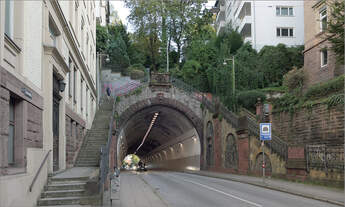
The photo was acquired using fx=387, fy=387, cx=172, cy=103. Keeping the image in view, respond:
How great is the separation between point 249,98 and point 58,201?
81.3ft

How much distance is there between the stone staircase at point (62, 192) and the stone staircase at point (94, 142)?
23.2 ft

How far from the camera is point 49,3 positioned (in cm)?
1426

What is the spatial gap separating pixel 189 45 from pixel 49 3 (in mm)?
42932

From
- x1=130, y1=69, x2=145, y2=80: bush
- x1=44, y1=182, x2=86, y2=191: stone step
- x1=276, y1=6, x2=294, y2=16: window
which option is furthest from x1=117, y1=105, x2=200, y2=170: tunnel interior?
x1=44, y1=182, x2=86, y2=191: stone step

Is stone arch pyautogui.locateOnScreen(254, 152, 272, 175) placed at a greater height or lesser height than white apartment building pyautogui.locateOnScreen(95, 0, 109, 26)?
lesser

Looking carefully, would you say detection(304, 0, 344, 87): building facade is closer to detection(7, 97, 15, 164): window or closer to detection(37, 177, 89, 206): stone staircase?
detection(37, 177, 89, 206): stone staircase

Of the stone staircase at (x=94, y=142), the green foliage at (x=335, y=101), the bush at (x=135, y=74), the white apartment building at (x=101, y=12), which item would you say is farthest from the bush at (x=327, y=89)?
the white apartment building at (x=101, y=12)

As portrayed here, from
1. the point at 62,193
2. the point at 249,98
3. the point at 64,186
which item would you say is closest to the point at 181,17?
the point at 249,98

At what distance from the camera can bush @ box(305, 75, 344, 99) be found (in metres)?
21.7

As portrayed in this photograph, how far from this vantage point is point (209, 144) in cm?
3694

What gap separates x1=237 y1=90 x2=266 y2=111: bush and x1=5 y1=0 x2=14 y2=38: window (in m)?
25.9

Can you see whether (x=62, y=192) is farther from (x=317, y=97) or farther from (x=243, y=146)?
(x=317, y=97)

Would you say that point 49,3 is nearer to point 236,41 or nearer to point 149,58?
point 236,41

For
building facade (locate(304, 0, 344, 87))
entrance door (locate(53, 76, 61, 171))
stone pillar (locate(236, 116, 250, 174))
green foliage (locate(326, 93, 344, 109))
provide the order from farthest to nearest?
building facade (locate(304, 0, 344, 87)) < stone pillar (locate(236, 116, 250, 174)) < green foliage (locate(326, 93, 344, 109)) < entrance door (locate(53, 76, 61, 171))
